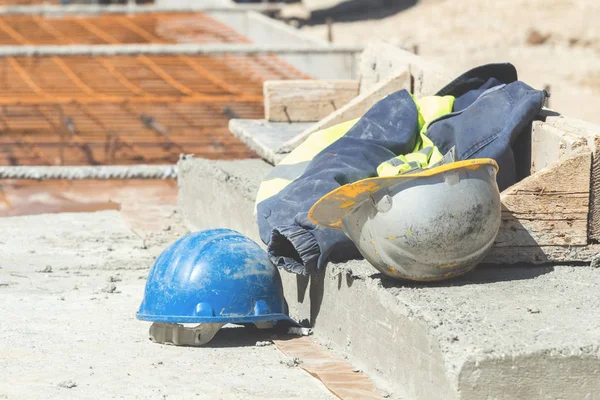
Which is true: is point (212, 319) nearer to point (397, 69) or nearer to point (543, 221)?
point (543, 221)

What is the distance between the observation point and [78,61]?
15.4 metres

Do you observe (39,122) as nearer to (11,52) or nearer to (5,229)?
(11,52)

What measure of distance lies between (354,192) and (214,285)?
90 centimetres

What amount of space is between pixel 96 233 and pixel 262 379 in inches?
150

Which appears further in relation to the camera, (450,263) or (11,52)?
(11,52)

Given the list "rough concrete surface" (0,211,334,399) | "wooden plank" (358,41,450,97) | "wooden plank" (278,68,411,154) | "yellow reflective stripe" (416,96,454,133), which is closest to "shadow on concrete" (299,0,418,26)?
"wooden plank" (358,41,450,97)

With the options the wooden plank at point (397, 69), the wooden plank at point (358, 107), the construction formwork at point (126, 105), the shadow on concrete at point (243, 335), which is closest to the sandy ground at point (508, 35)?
the construction formwork at point (126, 105)

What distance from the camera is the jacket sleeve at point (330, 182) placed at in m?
5.31

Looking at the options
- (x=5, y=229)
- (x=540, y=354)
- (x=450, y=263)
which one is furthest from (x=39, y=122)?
(x=540, y=354)

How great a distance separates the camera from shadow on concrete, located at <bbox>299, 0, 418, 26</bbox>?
94.1 ft

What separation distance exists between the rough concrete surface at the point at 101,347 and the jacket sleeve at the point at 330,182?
445 mm

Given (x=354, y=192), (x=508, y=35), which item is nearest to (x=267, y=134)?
(x=354, y=192)

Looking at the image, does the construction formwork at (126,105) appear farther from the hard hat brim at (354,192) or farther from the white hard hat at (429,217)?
the white hard hat at (429,217)

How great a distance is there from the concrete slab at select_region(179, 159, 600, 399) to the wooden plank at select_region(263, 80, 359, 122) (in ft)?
10.1
